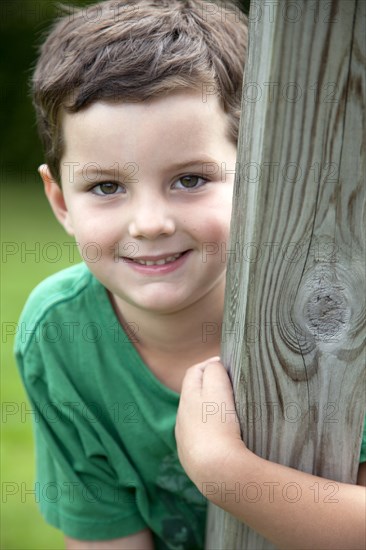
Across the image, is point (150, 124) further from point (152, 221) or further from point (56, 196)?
point (56, 196)

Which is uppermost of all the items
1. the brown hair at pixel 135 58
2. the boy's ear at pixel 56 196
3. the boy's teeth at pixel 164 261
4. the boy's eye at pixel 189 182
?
the brown hair at pixel 135 58

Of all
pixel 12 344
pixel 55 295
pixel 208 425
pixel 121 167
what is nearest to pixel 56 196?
pixel 55 295

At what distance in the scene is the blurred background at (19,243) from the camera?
330 cm

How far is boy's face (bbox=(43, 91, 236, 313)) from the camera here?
182 cm

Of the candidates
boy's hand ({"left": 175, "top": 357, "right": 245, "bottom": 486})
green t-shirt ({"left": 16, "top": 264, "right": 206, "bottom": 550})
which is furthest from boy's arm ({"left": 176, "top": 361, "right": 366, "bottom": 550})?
green t-shirt ({"left": 16, "top": 264, "right": 206, "bottom": 550})

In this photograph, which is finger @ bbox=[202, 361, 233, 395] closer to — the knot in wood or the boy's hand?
the boy's hand

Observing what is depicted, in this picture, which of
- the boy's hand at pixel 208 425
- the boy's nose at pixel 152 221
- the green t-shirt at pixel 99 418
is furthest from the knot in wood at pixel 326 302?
the green t-shirt at pixel 99 418

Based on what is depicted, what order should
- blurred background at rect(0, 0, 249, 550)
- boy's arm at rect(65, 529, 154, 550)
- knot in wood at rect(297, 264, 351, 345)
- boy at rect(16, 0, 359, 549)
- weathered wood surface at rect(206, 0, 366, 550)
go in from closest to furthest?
weathered wood surface at rect(206, 0, 366, 550) < knot in wood at rect(297, 264, 351, 345) < boy at rect(16, 0, 359, 549) < boy's arm at rect(65, 529, 154, 550) < blurred background at rect(0, 0, 249, 550)

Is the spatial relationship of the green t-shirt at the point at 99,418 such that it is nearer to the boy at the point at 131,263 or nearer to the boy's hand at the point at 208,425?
the boy at the point at 131,263

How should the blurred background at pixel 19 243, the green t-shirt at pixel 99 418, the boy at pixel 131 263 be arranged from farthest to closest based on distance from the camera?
the blurred background at pixel 19 243 < the green t-shirt at pixel 99 418 < the boy at pixel 131 263

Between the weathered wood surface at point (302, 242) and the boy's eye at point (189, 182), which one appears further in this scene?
the boy's eye at point (189, 182)

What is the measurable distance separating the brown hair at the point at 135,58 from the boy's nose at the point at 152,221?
0.24 metres

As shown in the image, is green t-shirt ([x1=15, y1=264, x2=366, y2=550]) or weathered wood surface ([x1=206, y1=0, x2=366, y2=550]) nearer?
weathered wood surface ([x1=206, y1=0, x2=366, y2=550])

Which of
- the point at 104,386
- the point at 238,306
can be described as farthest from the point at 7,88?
the point at 238,306
